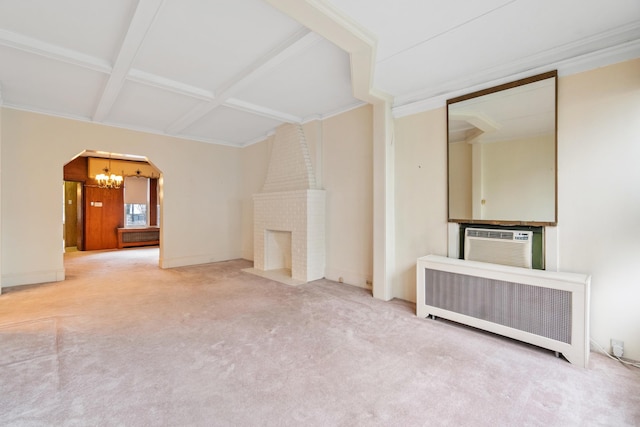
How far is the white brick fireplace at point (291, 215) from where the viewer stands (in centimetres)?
472

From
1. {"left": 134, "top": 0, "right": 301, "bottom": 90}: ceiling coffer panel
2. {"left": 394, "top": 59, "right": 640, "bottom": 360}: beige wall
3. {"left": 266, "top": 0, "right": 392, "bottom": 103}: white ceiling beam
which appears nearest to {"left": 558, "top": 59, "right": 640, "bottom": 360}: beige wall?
{"left": 394, "top": 59, "right": 640, "bottom": 360}: beige wall

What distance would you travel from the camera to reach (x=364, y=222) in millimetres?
4324

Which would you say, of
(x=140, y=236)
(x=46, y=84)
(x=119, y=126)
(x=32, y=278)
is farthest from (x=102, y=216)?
(x=46, y=84)

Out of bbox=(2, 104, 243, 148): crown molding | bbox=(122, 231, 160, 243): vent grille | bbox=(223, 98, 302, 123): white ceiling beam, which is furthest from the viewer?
bbox=(122, 231, 160, 243): vent grille

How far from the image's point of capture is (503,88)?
2957 millimetres

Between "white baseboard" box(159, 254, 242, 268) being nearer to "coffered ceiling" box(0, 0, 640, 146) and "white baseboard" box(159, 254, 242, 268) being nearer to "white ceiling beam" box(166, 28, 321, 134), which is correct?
"white ceiling beam" box(166, 28, 321, 134)

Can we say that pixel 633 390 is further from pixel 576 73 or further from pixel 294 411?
pixel 576 73

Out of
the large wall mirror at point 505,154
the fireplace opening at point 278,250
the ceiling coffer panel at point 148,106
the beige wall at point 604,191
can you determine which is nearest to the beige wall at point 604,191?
the beige wall at point 604,191

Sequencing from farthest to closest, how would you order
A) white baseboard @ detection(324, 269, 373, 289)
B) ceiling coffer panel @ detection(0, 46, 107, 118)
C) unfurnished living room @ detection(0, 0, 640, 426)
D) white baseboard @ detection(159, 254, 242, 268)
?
white baseboard @ detection(159, 254, 242, 268)
white baseboard @ detection(324, 269, 373, 289)
ceiling coffer panel @ detection(0, 46, 107, 118)
unfurnished living room @ detection(0, 0, 640, 426)

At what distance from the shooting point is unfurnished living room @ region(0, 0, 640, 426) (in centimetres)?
193

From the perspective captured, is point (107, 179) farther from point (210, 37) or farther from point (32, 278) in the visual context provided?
point (210, 37)

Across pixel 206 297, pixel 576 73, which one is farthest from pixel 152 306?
pixel 576 73

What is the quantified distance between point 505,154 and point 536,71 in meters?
0.81

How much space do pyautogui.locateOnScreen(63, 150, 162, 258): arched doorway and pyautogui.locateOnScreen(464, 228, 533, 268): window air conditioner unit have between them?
8.40 m
